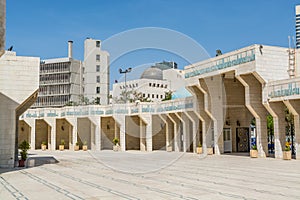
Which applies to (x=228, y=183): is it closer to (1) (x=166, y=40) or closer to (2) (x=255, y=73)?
(1) (x=166, y=40)

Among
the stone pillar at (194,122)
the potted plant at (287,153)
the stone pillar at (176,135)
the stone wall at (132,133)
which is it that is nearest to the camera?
the potted plant at (287,153)

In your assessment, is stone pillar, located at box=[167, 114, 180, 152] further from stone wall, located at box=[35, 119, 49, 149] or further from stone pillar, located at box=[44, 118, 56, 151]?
stone wall, located at box=[35, 119, 49, 149]

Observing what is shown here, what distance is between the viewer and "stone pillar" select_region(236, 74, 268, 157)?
24453mm

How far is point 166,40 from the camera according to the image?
18.4m

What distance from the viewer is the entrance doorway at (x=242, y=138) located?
104 feet

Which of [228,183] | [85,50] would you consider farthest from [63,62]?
[228,183]

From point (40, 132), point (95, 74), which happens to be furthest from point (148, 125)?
point (95, 74)

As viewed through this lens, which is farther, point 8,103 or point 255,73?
point 255,73

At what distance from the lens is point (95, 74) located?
252 ft

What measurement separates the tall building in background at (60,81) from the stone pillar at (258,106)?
5329 cm

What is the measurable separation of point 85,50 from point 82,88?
825cm

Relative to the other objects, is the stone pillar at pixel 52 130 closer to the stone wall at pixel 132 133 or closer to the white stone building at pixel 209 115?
the white stone building at pixel 209 115

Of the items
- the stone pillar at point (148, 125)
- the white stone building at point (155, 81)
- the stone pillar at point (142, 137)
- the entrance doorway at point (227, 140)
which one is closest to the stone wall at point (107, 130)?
the stone pillar at point (142, 137)

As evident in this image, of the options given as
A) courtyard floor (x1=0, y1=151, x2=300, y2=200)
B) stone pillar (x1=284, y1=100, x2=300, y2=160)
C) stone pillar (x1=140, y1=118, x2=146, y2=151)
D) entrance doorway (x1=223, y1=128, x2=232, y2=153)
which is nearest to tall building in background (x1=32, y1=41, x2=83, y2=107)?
stone pillar (x1=140, y1=118, x2=146, y2=151)
